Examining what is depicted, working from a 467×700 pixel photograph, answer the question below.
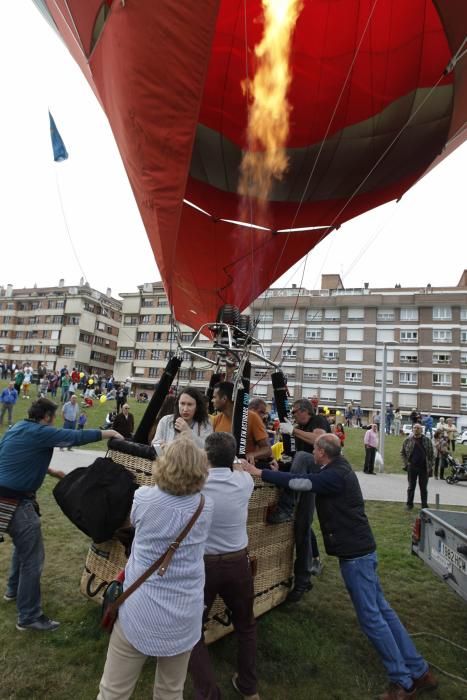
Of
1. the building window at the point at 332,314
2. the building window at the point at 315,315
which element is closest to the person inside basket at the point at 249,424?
the building window at the point at 315,315

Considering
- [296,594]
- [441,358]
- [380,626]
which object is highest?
[441,358]

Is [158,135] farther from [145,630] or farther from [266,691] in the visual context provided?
[266,691]

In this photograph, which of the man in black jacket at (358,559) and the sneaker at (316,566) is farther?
the sneaker at (316,566)

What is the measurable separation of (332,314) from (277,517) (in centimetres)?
5340

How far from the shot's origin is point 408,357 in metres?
51.8

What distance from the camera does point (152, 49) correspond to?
3.83 m

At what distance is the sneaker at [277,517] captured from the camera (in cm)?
379

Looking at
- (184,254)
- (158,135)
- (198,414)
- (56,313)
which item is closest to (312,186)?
(184,254)

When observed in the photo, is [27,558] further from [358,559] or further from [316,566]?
[316,566]

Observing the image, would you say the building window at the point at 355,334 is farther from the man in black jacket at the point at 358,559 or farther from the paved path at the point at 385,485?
the man in black jacket at the point at 358,559

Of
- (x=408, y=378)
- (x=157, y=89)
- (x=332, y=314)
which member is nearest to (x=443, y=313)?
(x=408, y=378)

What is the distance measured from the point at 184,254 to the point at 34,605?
466 centimetres

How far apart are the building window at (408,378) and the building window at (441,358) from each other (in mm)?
2787

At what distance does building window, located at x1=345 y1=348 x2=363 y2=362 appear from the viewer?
2076 inches
